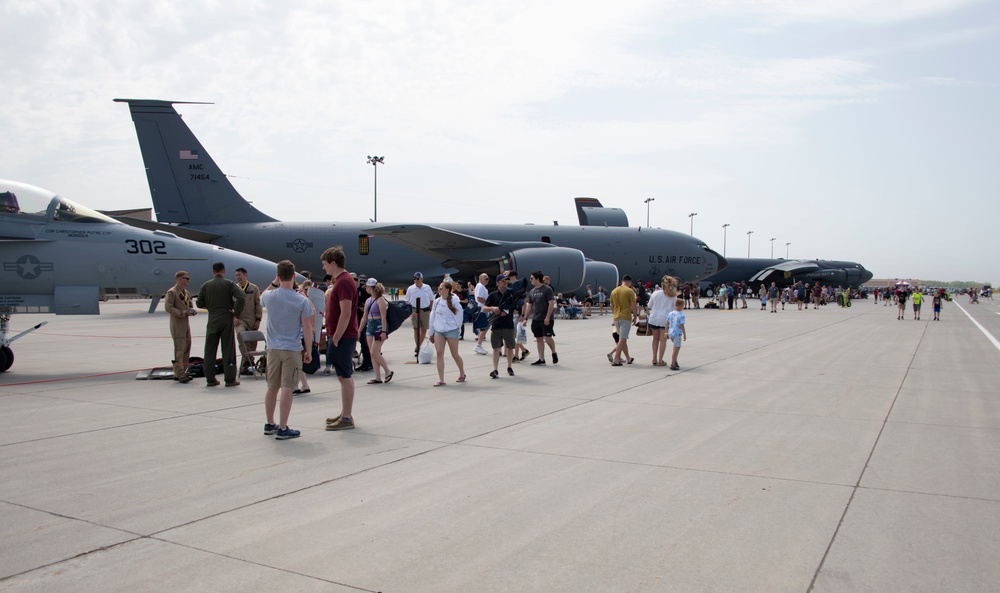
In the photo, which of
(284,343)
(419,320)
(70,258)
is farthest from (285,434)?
(70,258)

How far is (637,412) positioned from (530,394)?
1.65 m

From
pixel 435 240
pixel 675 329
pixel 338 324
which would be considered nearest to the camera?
pixel 338 324

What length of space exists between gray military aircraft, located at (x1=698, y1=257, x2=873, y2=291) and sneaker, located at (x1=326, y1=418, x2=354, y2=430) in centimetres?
5442

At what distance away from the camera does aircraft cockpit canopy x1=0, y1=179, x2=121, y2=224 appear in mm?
10695

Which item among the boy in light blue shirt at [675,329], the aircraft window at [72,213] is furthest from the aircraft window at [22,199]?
the boy in light blue shirt at [675,329]

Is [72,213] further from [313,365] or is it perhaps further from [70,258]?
[313,365]

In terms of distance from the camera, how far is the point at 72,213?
11.2 m

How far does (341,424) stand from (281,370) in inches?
30.2

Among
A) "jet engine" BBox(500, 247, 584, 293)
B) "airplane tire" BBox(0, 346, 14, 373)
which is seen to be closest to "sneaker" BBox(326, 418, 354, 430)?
"airplane tire" BBox(0, 346, 14, 373)

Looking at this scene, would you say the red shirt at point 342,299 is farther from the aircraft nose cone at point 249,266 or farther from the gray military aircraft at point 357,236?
the gray military aircraft at point 357,236

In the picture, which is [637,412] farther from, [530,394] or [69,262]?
[69,262]

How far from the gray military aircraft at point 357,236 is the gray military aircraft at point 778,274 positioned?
32.1 metres

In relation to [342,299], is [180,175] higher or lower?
higher

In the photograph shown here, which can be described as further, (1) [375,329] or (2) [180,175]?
(2) [180,175]
